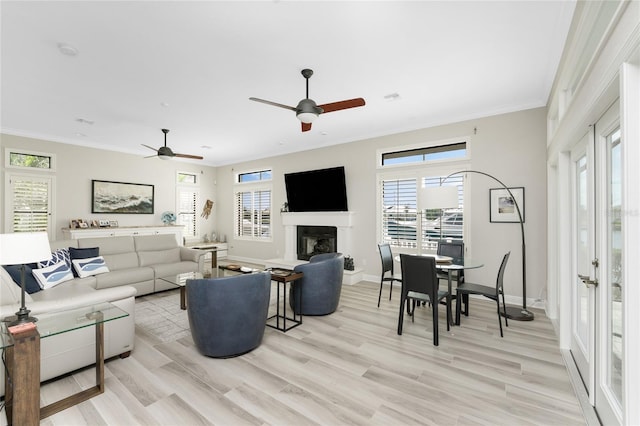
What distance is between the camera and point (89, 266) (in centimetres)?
447

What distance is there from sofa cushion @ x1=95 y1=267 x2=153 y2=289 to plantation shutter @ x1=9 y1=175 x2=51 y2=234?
2.81 m

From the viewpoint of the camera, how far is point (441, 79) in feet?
12.1

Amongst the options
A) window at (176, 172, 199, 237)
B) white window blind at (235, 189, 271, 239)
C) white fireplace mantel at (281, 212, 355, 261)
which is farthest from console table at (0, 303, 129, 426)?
window at (176, 172, 199, 237)

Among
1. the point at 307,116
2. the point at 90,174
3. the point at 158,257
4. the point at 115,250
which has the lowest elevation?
the point at 158,257

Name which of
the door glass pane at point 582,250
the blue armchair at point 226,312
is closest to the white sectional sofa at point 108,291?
the blue armchair at point 226,312

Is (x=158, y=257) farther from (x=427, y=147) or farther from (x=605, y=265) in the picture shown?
(x=605, y=265)

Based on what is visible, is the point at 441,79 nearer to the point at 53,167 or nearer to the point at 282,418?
the point at 282,418

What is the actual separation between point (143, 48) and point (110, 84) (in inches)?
47.8

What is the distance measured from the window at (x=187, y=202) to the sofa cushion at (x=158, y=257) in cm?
251

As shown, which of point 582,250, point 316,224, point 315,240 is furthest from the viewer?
point 315,240

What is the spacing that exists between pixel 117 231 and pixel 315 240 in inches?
182

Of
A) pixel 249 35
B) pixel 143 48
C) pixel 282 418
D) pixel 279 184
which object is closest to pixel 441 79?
pixel 249 35

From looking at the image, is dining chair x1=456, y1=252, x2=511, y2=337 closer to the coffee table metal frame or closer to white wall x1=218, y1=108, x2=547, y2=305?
white wall x1=218, y1=108, x2=547, y2=305

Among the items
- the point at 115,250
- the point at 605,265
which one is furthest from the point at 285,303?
the point at 115,250
